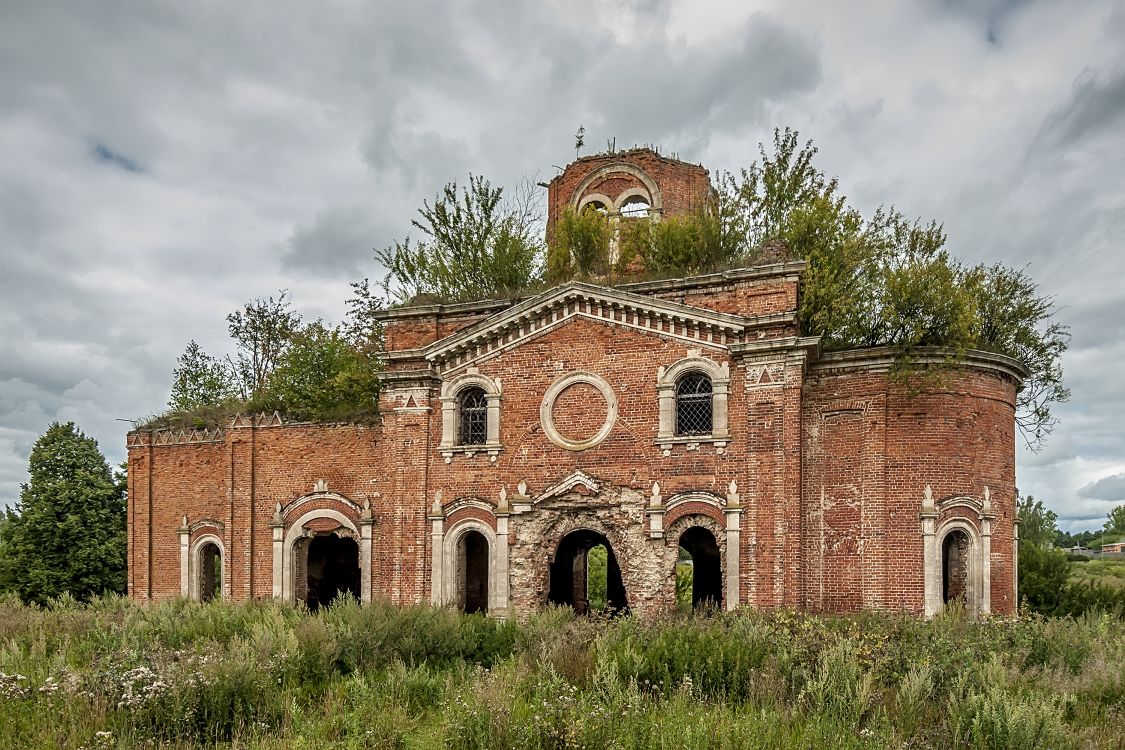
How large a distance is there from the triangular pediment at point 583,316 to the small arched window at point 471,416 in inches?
30.8

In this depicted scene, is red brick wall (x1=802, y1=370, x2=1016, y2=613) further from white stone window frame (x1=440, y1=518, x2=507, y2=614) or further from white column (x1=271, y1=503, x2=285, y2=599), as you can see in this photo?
white column (x1=271, y1=503, x2=285, y2=599)

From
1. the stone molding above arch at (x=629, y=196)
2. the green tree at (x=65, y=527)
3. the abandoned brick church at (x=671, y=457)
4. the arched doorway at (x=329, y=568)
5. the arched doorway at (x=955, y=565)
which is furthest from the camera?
the green tree at (x=65, y=527)

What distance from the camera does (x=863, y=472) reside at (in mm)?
17406

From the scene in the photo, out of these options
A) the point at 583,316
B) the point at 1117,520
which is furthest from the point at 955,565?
the point at 1117,520

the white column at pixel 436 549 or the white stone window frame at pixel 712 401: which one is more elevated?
the white stone window frame at pixel 712 401

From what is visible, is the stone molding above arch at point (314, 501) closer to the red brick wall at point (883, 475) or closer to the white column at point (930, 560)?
the red brick wall at point (883, 475)

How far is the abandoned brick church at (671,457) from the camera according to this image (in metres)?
17.0

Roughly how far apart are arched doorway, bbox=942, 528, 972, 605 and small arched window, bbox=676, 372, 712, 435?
5509 millimetres

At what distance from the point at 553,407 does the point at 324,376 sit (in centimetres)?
1417

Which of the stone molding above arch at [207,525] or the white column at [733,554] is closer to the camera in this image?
the white column at [733,554]

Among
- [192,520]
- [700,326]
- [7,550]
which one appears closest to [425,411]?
[700,326]

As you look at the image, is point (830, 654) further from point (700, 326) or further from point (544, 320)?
point (544, 320)

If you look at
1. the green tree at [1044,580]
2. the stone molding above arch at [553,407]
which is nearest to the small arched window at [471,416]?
the stone molding above arch at [553,407]

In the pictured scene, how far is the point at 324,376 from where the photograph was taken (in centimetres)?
3031
